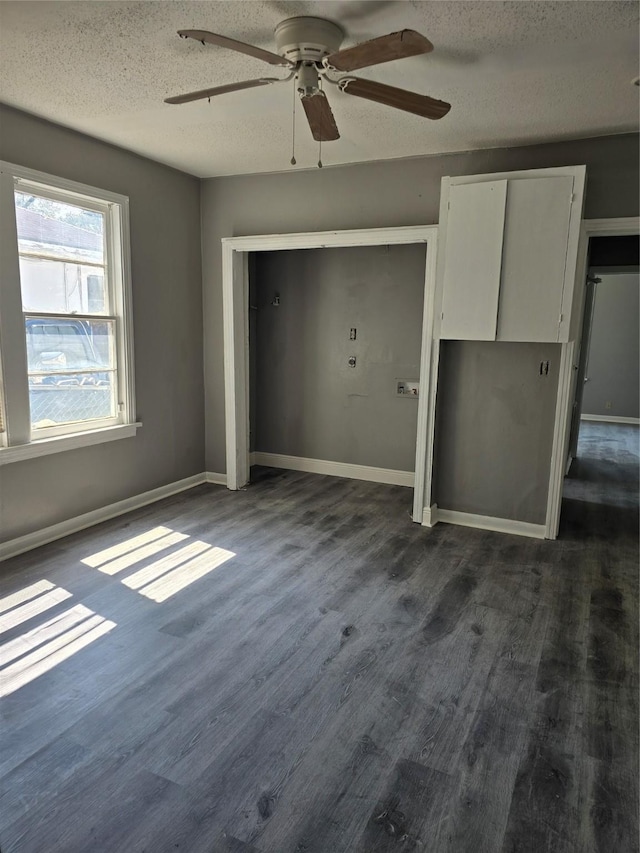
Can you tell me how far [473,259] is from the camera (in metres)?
3.72

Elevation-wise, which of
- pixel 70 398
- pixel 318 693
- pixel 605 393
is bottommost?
pixel 318 693

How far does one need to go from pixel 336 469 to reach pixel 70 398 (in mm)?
2708

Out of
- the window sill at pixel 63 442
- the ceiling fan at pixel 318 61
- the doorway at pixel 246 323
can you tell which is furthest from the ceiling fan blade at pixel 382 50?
the window sill at pixel 63 442

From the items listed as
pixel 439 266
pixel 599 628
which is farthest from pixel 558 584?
pixel 439 266

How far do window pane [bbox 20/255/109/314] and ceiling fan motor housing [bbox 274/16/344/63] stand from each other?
7.01ft

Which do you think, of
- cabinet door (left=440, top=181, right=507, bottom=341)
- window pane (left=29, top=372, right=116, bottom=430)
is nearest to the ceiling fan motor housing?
cabinet door (left=440, top=181, right=507, bottom=341)

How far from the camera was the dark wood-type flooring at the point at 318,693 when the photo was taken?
1.71 meters

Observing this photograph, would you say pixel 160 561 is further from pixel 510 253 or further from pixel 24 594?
pixel 510 253

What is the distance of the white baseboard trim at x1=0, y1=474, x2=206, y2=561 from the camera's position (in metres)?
3.54

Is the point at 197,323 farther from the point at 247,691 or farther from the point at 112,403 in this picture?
the point at 247,691

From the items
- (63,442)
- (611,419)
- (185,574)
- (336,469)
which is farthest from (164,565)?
(611,419)

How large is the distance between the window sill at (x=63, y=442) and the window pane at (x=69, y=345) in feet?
1.42

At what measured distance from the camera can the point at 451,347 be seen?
4.20 metres

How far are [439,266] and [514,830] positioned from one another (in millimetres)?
3273
